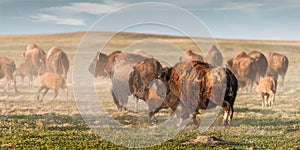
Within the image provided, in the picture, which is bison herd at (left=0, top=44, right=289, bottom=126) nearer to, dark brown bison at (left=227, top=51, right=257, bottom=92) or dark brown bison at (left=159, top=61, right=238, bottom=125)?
dark brown bison at (left=159, top=61, right=238, bottom=125)

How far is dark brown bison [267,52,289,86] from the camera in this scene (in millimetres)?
41750

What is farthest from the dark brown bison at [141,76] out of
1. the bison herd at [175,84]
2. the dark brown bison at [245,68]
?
the dark brown bison at [245,68]

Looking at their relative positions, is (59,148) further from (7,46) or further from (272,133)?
(7,46)

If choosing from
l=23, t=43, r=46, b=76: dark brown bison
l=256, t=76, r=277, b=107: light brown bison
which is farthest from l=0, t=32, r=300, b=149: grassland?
l=23, t=43, r=46, b=76: dark brown bison

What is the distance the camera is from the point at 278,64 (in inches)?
1668

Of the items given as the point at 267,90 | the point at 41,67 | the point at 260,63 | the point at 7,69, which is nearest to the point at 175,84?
the point at 267,90

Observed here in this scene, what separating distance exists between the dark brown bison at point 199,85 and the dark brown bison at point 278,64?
92.6ft

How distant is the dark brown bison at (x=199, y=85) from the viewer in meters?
14.1

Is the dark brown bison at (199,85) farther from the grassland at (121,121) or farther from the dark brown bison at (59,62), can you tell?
the dark brown bison at (59,62)

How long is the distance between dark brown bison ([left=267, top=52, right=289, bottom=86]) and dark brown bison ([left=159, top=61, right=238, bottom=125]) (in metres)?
28.2

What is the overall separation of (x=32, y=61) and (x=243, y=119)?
25.3 m

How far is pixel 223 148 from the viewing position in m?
13.5

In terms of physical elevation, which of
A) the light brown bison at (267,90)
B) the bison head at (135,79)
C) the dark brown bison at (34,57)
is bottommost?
the light brown bison at (267,90)

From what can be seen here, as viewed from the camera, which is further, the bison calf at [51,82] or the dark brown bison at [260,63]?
the dark brown bison at [260,63]
